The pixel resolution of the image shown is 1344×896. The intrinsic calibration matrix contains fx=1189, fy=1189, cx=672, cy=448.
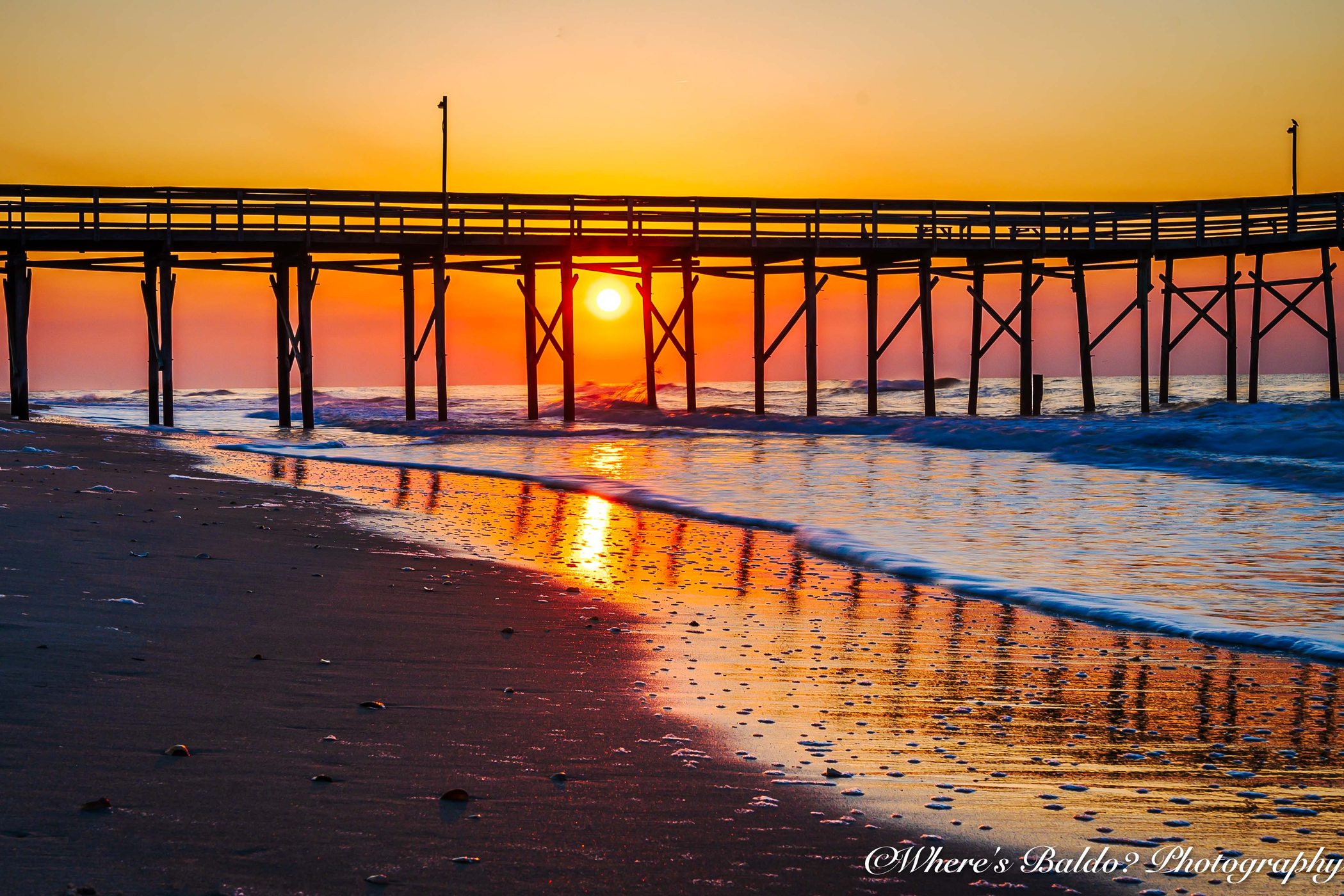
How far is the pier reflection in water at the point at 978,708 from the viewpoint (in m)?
2.82

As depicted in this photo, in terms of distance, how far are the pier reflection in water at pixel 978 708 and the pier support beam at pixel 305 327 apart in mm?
17143

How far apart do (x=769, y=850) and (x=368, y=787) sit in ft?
3.02

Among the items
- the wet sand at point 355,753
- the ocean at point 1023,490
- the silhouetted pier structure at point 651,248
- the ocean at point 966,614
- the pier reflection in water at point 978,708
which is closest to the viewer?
the wet sand at point 355,753

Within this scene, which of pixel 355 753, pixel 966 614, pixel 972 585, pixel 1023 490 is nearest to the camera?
pixel 355 753

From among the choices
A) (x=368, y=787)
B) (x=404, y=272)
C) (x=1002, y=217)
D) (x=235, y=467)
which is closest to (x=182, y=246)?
(x=404, y=272)

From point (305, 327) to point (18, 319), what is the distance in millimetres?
4969

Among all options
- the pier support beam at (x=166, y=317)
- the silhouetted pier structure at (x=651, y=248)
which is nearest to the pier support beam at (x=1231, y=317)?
the silhouetted pier structure at (x=651, y=248)

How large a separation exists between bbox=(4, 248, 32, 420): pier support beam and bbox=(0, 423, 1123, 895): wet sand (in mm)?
18164

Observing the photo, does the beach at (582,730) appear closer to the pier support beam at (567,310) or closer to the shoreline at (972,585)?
the shoreline at (972,585)

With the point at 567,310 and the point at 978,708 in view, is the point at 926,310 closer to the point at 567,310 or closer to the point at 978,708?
the point at 567,310

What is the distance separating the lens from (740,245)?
2400cm

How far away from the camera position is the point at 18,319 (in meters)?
21.5

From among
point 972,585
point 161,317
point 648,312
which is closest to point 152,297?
point 161,317

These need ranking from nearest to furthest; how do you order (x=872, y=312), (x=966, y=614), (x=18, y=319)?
(x=966, y=614)
(x=18, y=319)
(x=872, y=312)
